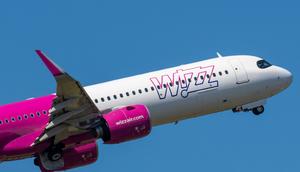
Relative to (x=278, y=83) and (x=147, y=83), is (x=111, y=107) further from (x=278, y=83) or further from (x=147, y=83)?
(x=278, y=83)

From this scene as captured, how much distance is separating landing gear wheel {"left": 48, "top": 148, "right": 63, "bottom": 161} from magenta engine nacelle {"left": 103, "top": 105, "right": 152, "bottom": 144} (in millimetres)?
3300

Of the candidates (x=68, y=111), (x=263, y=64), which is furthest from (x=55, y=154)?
(x=263, y=64)

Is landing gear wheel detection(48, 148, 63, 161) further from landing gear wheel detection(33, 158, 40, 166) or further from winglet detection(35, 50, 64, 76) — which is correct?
winglet detection(35, 50, 64, 76)

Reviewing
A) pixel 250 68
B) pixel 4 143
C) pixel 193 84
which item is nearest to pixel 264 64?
pixel 250 68

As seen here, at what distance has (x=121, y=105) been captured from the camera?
174 feet

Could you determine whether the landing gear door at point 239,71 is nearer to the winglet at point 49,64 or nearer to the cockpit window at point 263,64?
the cockpit window at point 263,64

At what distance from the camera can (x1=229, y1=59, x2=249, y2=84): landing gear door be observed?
56531 millimetres

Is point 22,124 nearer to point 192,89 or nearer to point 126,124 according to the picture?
point 126,124

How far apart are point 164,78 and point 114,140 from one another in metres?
6.34

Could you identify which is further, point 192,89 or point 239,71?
point 239,71

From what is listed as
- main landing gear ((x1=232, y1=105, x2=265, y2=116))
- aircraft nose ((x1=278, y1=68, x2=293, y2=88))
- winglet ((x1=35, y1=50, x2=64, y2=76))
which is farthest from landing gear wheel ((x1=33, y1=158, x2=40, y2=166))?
aircraft nose ((x1=278, y1=68, x2=293, y2=88))

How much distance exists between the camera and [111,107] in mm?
52781

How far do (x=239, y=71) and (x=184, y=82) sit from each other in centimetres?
416

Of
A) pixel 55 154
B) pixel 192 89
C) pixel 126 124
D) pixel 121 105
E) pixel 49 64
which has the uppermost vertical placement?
pixel 49 64
